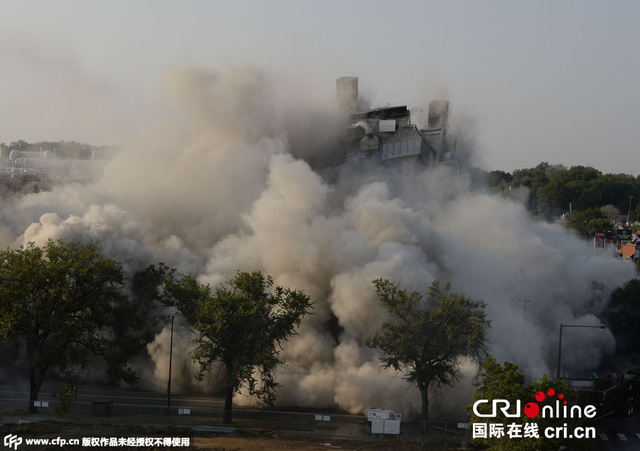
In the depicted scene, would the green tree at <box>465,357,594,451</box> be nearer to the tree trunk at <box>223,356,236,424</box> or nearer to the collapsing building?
the tree trunk at <box>223,356,236,424</box>

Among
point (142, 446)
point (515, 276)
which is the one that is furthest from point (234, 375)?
point (515, 276)

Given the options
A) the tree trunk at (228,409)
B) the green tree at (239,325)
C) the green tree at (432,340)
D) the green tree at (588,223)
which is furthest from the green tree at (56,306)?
the green tree at (588,223)

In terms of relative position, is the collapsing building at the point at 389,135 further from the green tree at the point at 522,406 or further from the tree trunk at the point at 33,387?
the green tree at the point at 522,406

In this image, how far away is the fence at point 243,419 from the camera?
144 ft

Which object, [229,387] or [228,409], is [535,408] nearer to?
[229,387]

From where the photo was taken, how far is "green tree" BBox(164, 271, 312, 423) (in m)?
45.7

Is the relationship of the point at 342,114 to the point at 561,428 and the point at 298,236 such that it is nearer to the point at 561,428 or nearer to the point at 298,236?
the point at 298,236

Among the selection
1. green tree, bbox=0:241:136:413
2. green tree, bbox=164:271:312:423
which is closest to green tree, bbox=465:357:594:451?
green tree, bbox=164:271:312:423

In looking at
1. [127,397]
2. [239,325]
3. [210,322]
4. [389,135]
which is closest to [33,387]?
[127,397]

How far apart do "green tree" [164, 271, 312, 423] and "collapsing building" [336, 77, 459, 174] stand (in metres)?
43.5

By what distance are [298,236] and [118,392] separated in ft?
60.8

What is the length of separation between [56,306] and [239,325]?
11.3 meters

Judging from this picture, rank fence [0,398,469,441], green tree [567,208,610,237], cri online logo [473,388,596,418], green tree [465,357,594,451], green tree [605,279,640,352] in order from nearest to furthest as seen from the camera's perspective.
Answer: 1. green tree [465,357,594,451]
2. cri online logo [473,388,596,418]
3. fence [0,398,469,441]
4. green tree [605,279,640,352]
5. green tree [567,208,610,237]

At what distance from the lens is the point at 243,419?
47.5m
